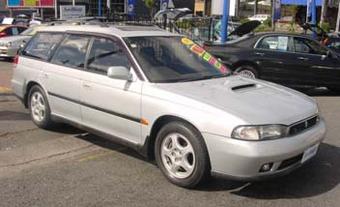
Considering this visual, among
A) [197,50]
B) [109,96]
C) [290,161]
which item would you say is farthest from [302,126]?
[109,96]

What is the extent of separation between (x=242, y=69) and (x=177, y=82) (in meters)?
6.72

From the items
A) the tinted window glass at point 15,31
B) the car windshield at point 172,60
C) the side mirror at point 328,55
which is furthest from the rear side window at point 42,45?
the tinted window glass at point 15,31

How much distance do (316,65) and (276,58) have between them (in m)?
0.90

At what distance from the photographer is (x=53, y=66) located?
263 inches

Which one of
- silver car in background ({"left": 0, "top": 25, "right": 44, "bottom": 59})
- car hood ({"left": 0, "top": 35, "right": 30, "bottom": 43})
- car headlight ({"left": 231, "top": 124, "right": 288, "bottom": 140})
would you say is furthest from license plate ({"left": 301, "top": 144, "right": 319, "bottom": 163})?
car hood ({"left": 0, "top": 35, "right": 30, "bottom": 43})

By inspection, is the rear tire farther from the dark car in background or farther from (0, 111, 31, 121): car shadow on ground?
(0, 111, 31, 121): car shadow on ground

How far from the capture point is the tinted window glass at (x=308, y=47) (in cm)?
1144

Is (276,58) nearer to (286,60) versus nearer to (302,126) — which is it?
(286,60)

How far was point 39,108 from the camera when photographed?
7129 millimetres

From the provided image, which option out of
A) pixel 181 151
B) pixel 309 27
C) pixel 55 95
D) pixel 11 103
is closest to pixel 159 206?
pixel 181 151

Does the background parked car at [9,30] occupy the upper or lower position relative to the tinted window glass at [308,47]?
lower

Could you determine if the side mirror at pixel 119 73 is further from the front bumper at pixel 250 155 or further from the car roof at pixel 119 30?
the front bumper at pixel 250 155

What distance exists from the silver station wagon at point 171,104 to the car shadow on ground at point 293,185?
29 cm

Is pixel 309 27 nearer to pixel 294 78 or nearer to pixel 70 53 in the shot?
pixel 294 78
